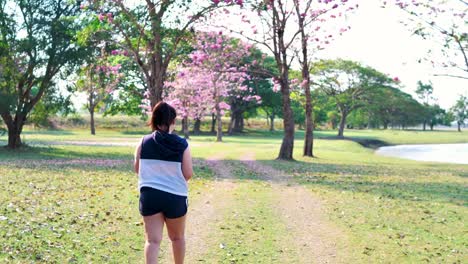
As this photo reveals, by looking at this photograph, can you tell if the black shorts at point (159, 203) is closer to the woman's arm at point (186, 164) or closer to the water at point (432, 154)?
the woman's arm at point (186, 164)

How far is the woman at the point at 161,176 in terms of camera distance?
651cm

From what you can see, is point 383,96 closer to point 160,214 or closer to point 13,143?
point 13,143

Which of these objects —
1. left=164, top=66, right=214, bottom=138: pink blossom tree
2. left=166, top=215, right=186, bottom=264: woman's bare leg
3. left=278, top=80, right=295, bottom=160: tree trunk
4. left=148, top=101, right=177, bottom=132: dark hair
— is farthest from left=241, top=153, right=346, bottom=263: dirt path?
left=164, top=66, right=214, bottom=138: pink blossom tree

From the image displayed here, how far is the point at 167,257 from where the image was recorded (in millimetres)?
9023

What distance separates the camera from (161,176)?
652 centimetres

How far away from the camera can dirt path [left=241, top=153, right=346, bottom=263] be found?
383 inches

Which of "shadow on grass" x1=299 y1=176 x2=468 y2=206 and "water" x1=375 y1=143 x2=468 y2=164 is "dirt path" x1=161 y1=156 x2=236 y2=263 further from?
"water" x1=375 y1=143 x2=468 y2=164

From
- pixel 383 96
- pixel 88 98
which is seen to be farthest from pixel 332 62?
pixel 88 98

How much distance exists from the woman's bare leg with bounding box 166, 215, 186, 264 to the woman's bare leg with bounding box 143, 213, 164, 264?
12cm

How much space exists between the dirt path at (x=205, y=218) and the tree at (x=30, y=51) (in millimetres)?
18588

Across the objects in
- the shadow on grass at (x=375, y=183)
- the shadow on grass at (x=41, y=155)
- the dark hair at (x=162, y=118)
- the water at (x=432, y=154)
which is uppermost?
the dark hair at (x=162, y=118)

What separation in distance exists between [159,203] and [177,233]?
1.88ft

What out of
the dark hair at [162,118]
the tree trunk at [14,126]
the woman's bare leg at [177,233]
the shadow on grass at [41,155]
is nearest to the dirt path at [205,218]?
the woman's bare leg at [177,233]

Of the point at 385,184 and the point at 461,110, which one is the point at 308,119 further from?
the point at 461,110
